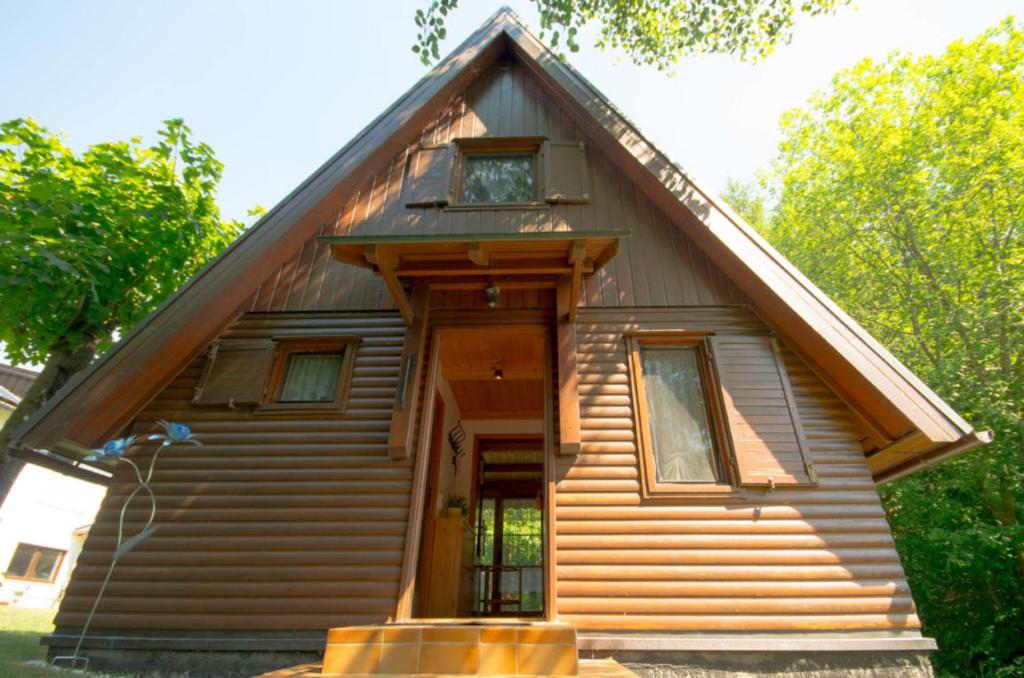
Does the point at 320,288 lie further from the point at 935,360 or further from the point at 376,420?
the point at 935,360

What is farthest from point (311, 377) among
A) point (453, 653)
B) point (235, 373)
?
point (453, 653)

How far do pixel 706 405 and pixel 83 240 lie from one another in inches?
304

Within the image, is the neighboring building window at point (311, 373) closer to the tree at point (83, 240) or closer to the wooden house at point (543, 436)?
the wooden house at point (543, 436)

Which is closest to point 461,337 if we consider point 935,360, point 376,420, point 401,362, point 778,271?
point 401,362

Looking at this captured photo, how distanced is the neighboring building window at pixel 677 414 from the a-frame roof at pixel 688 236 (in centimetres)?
96

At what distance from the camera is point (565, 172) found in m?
6.03

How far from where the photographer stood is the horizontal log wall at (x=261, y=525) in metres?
3.65

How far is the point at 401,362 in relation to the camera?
4.57m

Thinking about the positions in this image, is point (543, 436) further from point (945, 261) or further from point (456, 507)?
point (945, 261)

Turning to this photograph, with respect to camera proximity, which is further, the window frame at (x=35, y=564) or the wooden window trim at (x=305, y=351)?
the window frame at (x=35, y=564)

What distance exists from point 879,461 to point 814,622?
178 cm

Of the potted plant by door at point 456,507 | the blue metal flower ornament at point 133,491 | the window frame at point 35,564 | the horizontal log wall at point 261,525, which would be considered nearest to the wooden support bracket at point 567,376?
the horizontal log wall at point 261,525

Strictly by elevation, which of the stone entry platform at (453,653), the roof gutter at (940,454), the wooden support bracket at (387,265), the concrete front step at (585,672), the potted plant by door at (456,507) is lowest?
the concrete front step at (585,672)

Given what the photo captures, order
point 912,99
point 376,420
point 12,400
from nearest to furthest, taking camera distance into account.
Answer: point 376,420 → point 912,99 → point 12,400
